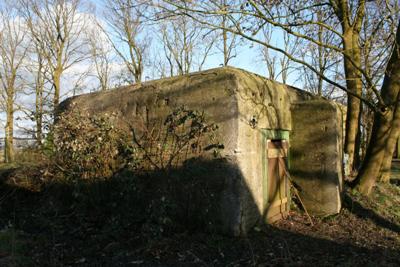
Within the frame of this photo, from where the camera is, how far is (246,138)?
567 cm

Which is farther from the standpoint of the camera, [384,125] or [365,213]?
[384,125]

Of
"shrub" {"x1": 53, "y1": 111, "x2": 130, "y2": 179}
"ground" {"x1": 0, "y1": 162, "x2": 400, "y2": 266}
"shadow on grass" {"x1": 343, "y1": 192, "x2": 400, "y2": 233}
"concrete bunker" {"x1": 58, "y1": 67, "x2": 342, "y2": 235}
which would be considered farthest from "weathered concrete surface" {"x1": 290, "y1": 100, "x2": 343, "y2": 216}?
"shrub" {"x1": 53, "y1": 111, "x2": 130, "y2": 179}

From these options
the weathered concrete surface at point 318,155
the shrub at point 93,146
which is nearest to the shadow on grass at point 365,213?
the weathered concrete surface at point 318,155

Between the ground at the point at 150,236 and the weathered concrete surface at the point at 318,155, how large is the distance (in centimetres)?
35

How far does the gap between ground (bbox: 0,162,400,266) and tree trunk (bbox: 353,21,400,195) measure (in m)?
0.51

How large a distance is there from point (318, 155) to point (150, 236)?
139 inches

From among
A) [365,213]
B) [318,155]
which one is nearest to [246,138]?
[318,155]

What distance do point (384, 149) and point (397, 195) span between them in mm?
1567

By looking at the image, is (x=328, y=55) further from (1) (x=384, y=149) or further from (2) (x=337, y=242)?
(2) (x=337, y=242)

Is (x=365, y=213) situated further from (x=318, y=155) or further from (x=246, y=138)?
(x=246, y=138)

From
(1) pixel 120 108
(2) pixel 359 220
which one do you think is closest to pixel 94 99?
(1) pixel 120 108

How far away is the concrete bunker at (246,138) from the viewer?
5.53 metres

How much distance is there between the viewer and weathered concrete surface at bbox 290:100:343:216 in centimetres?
684

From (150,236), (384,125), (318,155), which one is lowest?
(150,236)
